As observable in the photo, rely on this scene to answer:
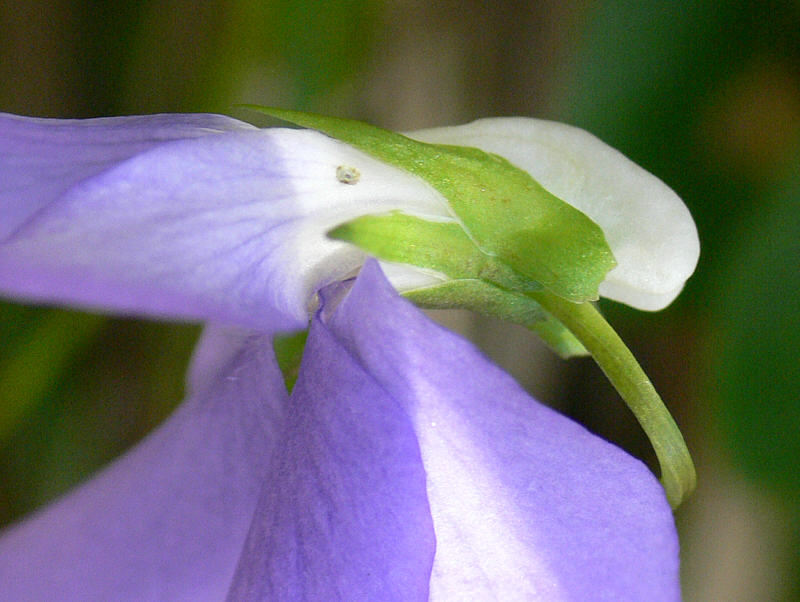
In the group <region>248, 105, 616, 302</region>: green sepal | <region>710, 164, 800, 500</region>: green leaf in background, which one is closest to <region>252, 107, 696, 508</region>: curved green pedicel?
<region>248, 105, 616, 302</region>: green sepal

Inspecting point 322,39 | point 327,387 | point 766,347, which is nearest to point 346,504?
point 327,387

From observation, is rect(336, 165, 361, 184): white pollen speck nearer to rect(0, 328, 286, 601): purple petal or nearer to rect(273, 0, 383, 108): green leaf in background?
rect(0, 328, 286, 601): purple petal

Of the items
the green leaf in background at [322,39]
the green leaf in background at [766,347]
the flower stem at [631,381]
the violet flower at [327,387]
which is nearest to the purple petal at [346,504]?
the violet flower at [327,387]

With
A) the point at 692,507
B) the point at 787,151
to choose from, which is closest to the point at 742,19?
the point at 787,151

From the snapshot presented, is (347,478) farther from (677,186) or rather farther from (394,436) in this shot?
(677,186)

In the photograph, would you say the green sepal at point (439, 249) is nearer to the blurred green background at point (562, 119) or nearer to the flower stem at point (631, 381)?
the flower stem at point (631, 381)

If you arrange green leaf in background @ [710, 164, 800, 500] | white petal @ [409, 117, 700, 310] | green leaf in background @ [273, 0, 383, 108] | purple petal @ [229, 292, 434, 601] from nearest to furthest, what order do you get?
purple petal @ [229, 292, 434, 601], white petal @ [409, 117, 700, 310], green leaf in background @ [710, 164, 800, 500], green leaf in background @ [273, 0, 383, 108]
